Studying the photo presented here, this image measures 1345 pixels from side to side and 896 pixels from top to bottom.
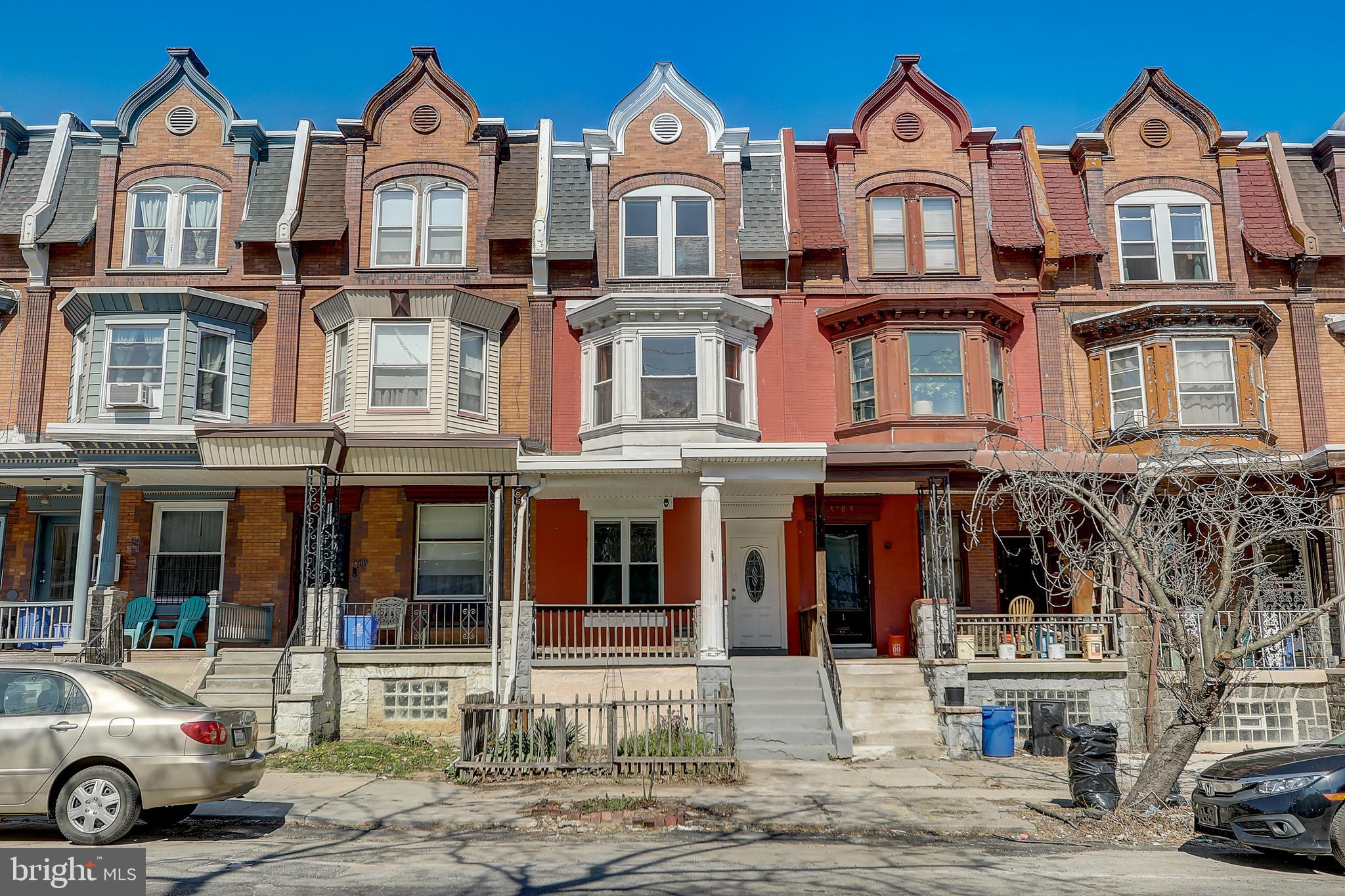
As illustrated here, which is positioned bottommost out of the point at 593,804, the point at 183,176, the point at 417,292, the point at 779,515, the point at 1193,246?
the point at 593,804

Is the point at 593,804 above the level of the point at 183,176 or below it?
below

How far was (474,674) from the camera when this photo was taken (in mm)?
16828

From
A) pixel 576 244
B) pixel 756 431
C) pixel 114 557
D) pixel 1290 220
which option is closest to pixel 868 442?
pixel 756 431

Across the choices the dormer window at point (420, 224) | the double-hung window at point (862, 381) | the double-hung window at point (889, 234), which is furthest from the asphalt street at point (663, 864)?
the double-hung window at point (889, 234)

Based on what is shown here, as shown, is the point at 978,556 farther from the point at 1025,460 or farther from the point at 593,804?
the point at 593,804

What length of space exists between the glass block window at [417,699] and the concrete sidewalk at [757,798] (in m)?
3.07

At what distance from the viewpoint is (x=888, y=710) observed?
16078 mm

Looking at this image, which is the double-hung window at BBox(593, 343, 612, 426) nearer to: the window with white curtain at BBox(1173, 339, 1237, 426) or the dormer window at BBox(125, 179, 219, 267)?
the dormer window at BBox(125, 179, 219, 267)

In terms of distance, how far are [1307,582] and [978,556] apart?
228 inches

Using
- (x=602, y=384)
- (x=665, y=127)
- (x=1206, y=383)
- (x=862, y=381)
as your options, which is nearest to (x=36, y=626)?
(x=602, y=384)

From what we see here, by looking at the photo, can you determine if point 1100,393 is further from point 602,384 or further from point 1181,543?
point 602,384

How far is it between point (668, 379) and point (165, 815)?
452 inches

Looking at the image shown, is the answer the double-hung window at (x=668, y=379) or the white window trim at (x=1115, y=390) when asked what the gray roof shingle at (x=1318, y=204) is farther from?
the double-hung window at (x=668, y=379)

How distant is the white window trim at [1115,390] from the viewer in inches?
775
